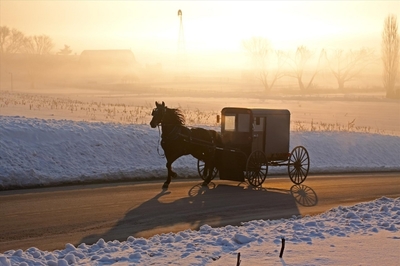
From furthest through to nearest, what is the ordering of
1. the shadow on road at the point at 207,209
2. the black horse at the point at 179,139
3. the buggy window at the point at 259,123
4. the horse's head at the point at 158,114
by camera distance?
the buggy window at the point at 259,123
the black horse at the point at 179,139
the horse's head at the point at 158,114
the shadow on road at the point at 207,209

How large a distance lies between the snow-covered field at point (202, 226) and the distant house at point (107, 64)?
117 m

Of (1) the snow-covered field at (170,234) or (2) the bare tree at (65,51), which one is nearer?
(1) the snow-covered field at (170,234)

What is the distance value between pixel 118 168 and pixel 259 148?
4749 mm

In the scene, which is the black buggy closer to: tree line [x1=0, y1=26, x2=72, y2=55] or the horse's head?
the horse's head

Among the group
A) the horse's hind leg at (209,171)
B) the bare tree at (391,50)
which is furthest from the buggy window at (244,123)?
the bare tree at (391,50)

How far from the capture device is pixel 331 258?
8164mm

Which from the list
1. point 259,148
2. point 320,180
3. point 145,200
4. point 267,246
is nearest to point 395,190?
point 320,180

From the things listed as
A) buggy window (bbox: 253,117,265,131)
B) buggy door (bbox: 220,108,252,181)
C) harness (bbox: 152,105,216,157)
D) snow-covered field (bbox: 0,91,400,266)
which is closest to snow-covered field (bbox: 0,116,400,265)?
snow-covered field (bbox: 0,91,400,266)

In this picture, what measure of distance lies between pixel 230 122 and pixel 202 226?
731 centimetres

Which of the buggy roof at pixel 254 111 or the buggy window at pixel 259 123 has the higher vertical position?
the buggy roof at pixel 254 111

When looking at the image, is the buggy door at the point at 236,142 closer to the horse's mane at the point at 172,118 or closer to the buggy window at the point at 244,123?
the buggy window at the point at 244,123

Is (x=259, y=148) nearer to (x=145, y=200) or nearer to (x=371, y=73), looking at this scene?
(x=145, y=200)

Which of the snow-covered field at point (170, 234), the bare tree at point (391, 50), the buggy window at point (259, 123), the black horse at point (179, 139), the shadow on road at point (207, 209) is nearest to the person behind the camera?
the snow-covered field at point (170, 234)

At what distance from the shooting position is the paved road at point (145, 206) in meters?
10.5
